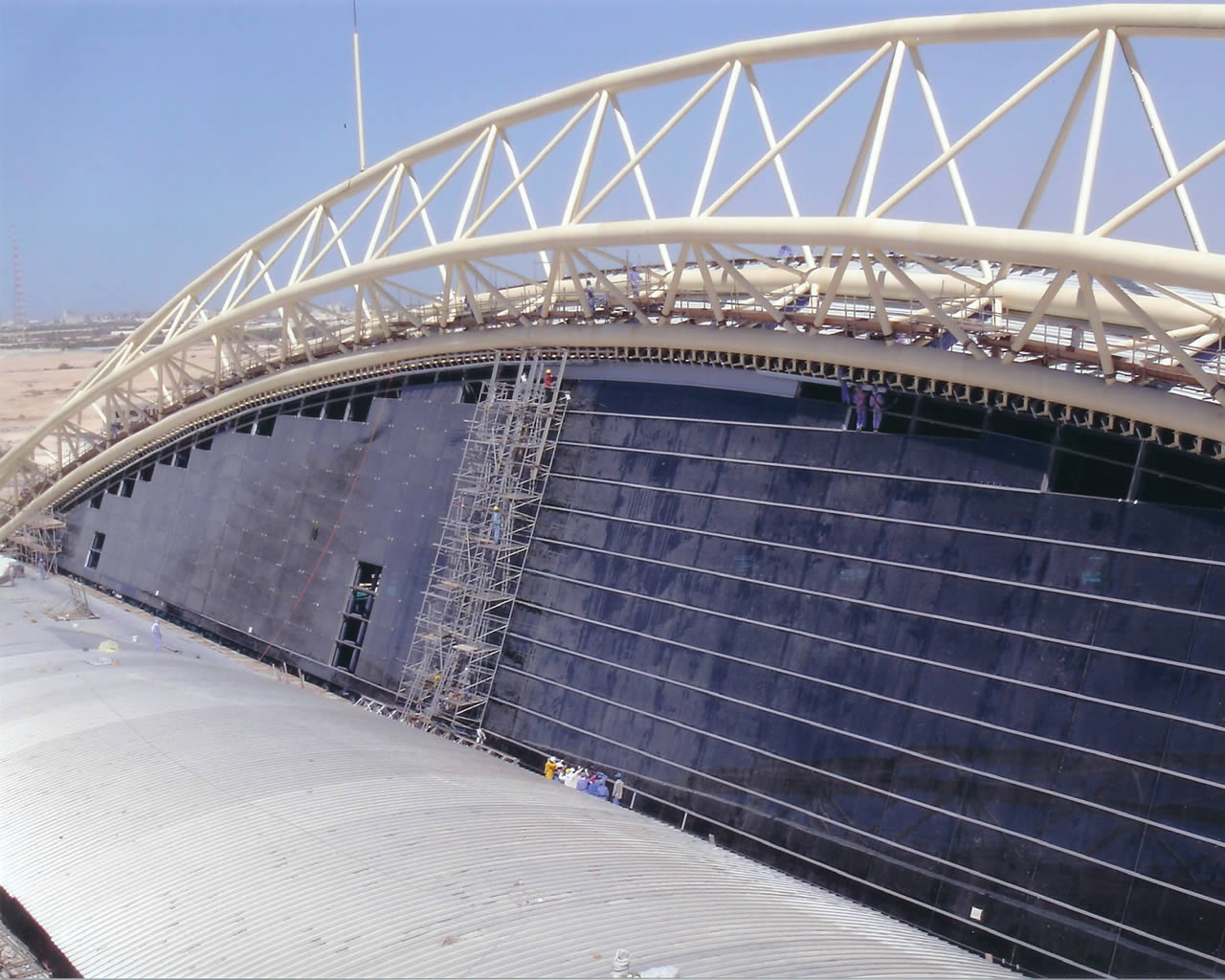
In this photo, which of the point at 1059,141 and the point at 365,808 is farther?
the point at 1059,141

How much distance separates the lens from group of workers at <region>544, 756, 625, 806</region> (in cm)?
2048

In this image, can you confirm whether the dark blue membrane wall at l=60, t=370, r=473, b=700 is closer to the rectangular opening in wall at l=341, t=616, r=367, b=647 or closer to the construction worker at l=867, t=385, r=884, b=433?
the rectangular opening in wall at l=341, t=616, r=367, b=647

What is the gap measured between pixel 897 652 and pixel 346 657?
16.0 m

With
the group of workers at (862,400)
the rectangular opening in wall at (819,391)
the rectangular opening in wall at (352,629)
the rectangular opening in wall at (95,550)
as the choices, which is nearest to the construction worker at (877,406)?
the group of workers at (862,400)

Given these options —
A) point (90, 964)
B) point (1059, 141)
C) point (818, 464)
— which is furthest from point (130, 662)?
point (1059, 141)

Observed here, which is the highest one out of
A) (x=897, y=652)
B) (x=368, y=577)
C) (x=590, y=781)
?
(x=897, y=652)

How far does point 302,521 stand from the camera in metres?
29.9

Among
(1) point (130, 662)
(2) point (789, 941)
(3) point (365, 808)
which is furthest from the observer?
(1) point (130, 662)

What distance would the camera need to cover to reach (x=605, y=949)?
995 centimetres

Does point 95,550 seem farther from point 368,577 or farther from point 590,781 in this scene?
point 590,781

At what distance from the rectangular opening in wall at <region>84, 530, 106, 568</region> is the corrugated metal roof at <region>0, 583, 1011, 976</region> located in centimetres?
2349

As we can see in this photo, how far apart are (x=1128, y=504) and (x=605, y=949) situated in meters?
10.5

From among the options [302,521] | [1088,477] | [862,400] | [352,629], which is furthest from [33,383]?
[1088,477]

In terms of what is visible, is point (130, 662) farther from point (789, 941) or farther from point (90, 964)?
point (789, 941)
